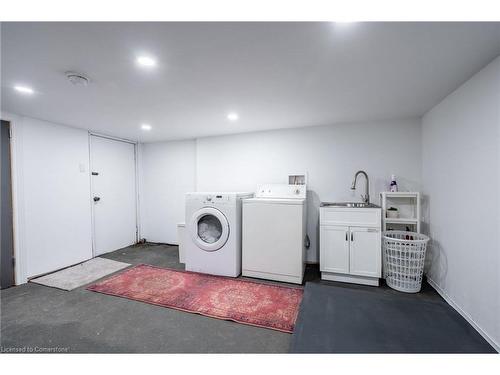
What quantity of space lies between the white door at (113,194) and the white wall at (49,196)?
0.19m

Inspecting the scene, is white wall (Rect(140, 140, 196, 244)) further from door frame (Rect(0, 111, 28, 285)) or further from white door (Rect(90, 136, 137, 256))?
door frame (Rect(0, 111, 28, 285))

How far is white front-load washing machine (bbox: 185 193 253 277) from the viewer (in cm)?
271

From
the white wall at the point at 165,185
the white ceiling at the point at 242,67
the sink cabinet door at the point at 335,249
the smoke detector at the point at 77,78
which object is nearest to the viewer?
the white ceiling at the point at 242,67

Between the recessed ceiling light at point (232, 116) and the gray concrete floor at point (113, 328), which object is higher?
the recessed ceiling light at point (232, 116)

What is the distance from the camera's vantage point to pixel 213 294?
7.50ft

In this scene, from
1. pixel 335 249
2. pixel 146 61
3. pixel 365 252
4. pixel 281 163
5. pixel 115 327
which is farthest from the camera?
pixel 281 163

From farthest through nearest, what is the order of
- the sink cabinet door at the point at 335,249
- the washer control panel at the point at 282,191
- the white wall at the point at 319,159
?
the washer control panel at the point at 282,191
the white wall at the point at 319,159
the sink cabinet door at the point at 335,249

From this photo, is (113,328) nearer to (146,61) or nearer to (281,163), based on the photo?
(146,61)

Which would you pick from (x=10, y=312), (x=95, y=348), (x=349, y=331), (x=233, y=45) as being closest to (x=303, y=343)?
(x=349, y=331)

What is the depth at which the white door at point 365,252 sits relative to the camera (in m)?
2.43

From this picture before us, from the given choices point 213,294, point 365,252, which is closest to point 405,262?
point 365,252

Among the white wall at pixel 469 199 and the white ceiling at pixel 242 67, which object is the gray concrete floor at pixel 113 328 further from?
the white ceiling at pixel 242 67

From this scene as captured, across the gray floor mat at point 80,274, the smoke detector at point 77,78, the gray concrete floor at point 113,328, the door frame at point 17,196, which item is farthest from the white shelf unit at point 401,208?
the door frame at point 17,196

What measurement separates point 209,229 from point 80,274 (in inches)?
70.8
